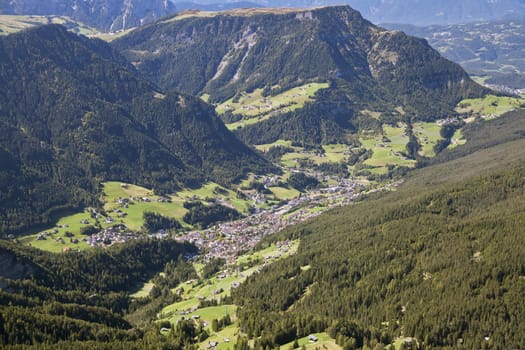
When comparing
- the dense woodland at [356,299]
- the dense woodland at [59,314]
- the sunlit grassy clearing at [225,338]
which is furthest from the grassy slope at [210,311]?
the dense woodland at [59,314]

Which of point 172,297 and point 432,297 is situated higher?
point 432,297

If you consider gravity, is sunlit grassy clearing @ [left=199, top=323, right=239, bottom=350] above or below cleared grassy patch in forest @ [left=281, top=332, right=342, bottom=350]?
below

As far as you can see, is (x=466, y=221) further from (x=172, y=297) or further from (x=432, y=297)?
(x=172, y=297)

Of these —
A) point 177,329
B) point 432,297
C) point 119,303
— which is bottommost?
point 119,303

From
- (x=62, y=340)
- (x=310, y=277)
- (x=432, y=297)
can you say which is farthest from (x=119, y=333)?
(x=432, y=297)

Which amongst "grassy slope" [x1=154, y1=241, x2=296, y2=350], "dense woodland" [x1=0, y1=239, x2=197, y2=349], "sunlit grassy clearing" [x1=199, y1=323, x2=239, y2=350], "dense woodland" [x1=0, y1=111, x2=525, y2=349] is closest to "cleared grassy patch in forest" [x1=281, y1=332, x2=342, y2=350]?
"grassy slope" [x1=154, y1=241, x2=296, y2=350]

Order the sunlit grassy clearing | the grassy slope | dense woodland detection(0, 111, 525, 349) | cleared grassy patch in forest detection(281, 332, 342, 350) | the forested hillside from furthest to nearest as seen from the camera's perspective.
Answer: the grassy slope < the sunlit grassy clearing < dense woodland detection(0, 111, 525, 349) < the forested hillside < cleared grassy patch in forest detection(281, 332, 342, 350)

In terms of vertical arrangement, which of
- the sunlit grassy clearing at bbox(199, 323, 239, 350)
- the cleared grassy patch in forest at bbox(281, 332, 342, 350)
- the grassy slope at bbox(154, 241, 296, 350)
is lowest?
the grassy slope at bbox(154, 241, 296, 350)

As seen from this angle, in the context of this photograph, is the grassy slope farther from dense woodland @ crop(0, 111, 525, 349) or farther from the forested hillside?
the forested hillside

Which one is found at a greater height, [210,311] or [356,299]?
[356,299]

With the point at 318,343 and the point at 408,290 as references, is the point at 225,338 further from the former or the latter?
the point at 408,290

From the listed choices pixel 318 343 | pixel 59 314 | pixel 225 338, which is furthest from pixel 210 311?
pixel 318 343
